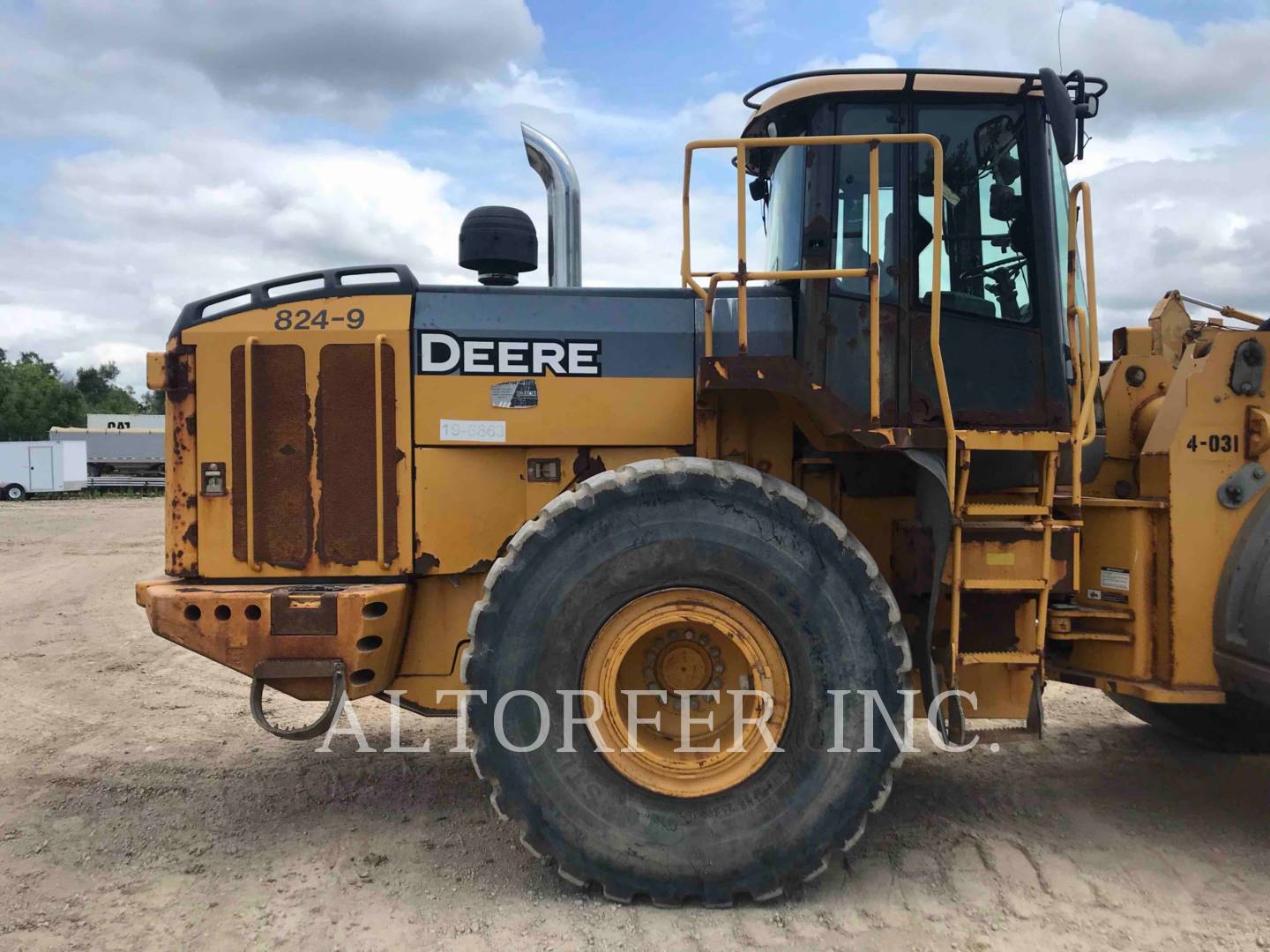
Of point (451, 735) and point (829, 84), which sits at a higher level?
point (829, 84)

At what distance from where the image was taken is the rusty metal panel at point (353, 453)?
378 centimetres

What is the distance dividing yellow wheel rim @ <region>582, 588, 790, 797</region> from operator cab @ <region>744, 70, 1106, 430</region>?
1.06 meters

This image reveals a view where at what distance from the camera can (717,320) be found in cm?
384

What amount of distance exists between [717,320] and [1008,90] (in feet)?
4.79

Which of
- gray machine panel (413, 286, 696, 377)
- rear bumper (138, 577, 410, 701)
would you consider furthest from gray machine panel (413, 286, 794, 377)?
rear bumper (138, 577, 410, 701)

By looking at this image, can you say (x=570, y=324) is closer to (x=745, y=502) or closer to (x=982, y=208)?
(x=745, y=502)

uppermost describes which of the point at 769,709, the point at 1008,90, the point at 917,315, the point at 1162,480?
the point at 1008,90

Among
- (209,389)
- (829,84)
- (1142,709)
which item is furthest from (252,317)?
(1142,709)

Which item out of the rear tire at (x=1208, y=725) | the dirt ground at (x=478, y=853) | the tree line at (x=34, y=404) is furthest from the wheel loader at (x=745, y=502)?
the tree line at (x=34, y=404)

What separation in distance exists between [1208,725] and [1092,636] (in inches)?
62.3

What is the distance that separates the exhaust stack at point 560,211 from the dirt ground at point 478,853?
252 centimetres

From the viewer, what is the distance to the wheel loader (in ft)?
10.5

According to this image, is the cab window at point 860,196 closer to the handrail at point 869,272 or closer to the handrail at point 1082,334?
the handrail at point 869,272

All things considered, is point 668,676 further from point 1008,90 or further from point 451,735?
point 1008,90
